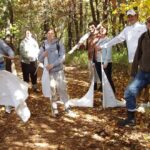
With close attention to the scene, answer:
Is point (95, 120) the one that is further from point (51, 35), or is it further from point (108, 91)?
point (51, 35)

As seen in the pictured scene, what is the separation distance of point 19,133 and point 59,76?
1.75 metres

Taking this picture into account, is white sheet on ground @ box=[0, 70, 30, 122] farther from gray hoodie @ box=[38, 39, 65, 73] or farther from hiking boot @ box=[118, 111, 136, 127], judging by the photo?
hiking boot @ box=[118, 111, 136, 127]

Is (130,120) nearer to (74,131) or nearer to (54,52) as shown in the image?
(74,131)

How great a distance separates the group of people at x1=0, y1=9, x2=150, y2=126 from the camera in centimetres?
818

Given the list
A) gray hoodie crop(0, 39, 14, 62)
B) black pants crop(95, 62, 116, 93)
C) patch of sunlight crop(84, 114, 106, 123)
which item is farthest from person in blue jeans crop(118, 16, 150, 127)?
gray hoodie crop(0, 39, 14, 62)

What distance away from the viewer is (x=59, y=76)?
9.59m

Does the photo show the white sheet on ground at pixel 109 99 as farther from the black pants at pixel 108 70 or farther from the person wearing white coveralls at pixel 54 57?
the person wearing white coveralls at pixel 54 57

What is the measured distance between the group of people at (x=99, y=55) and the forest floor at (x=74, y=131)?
0.39 meters

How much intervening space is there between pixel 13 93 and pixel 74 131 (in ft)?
5.30

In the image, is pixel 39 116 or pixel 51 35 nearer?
pixel 51 35

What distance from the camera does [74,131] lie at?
863 centimetres

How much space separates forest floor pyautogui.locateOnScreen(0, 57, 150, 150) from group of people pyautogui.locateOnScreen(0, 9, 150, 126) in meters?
0.39

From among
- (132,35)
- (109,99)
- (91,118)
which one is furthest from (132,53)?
(91,118)

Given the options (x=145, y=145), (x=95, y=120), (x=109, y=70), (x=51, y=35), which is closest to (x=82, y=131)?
(x=95, y=120)
